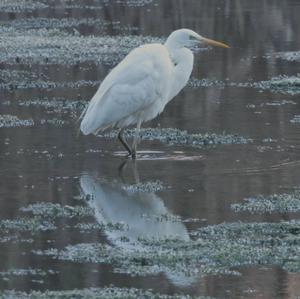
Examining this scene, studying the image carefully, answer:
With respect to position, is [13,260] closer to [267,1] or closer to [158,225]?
[158,225]

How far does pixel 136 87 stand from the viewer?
12875mm

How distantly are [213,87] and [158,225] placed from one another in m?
7.70

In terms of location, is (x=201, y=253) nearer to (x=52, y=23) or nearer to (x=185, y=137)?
(x=185, y=137)

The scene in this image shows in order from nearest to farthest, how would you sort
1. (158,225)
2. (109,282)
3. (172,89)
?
(109,282) → (158,225) → (172,89)

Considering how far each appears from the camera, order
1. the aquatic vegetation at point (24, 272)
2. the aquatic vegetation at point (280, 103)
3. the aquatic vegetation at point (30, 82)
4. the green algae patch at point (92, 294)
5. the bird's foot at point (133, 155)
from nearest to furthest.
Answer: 1. the green algae patch at point (92, 294)
2. the aquatic vegetation at point (24, 272)
3. the bird's foot at point (133, 155)
4. the aquatic vegetation at point (280, 103)
5. the aquatic vegetation at point (30, 82)

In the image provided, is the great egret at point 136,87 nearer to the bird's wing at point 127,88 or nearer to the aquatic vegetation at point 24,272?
the bird's wing at point 127,88

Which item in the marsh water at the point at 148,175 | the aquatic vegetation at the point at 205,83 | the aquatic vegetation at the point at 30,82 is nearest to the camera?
the marsh water at the point at 148,175

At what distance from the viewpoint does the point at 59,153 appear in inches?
495

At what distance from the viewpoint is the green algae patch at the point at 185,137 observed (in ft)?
43.0

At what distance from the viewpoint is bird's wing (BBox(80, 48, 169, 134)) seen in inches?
502

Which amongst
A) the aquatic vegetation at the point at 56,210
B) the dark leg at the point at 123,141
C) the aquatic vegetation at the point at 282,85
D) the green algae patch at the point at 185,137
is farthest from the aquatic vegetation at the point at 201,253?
the aquatic vegetation at the point at 282,85

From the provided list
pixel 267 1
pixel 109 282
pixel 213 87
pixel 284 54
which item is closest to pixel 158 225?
pixel 109 282

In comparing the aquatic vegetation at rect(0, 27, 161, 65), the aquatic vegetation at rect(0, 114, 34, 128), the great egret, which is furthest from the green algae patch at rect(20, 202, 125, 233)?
the aquatic vegetation at rect(0, 27, 161, 65)

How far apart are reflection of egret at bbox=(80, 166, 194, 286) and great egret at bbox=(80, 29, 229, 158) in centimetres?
130
